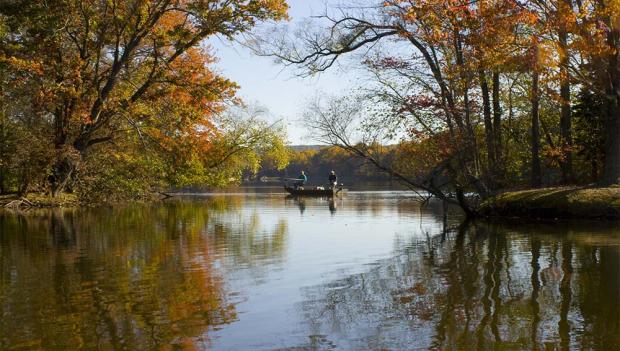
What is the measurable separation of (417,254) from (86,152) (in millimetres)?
24014

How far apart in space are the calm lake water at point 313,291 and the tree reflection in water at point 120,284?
0.03m

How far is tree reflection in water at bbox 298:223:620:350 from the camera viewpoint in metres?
6.29

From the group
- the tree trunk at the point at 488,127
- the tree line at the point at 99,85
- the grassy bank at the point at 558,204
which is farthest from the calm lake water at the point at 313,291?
the tree line at the point at 99,85

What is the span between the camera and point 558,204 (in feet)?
65.6

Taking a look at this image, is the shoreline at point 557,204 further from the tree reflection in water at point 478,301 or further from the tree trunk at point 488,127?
the tree reflection in water at point 478,301

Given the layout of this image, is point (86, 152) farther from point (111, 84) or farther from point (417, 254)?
point (417, 254)

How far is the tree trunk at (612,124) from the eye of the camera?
2012 centimetres

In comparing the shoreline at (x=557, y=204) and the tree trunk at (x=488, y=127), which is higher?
the tree trunk at (x=488, y=127)

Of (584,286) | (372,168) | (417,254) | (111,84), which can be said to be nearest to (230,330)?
(584,286)

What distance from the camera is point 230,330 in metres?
6.68

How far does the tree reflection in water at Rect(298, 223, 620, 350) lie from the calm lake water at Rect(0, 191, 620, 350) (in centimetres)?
2

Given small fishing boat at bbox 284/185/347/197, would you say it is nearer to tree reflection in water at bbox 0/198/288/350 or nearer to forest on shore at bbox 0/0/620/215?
forest on shore at bbox 0/0/620/215

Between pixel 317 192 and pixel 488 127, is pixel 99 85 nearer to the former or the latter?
pixel 488 127

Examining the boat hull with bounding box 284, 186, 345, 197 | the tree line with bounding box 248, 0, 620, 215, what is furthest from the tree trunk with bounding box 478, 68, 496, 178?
the boat hull with bounding box 284, 186, 345, 197
